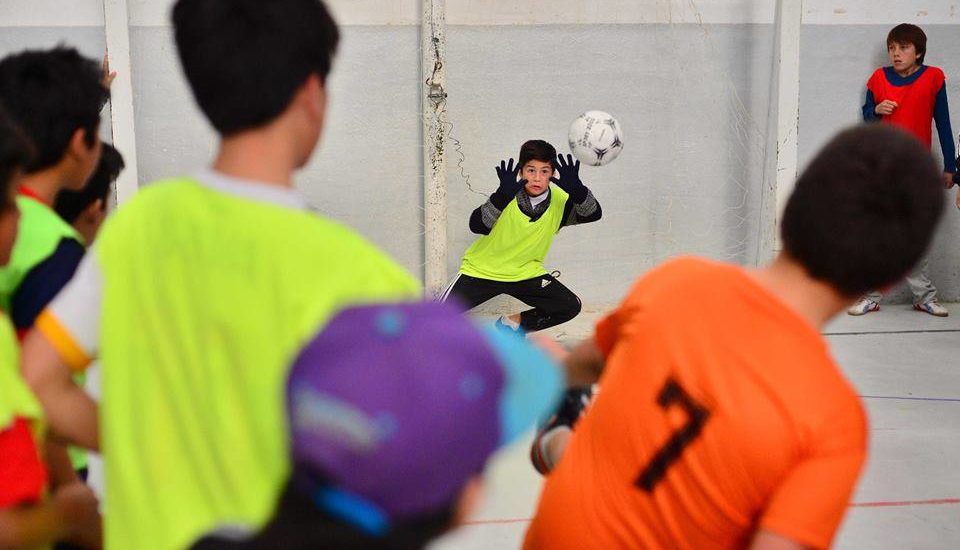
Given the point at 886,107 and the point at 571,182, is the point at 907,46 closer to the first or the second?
the point at 886,107

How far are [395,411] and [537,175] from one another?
502cm

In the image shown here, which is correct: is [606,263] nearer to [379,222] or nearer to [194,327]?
[379,222]

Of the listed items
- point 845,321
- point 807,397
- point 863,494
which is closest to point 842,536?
point 863,494

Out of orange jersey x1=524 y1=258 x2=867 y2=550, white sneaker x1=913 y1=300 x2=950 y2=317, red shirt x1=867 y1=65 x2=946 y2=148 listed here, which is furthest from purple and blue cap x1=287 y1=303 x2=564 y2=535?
white sneaker x1=913 y1=300 x2=950 y2=317

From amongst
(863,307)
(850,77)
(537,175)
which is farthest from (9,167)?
(850,77)

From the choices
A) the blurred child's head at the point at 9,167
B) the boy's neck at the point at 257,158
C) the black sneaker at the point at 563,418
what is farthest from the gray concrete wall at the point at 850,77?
the boy's neck at the point at 257,158

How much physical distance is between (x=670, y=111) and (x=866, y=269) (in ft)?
19.3

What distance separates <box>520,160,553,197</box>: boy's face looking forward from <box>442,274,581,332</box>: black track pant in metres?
0.49

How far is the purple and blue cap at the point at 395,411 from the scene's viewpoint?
2.40 feet

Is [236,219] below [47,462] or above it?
above

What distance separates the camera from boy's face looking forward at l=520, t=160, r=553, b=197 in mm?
5691

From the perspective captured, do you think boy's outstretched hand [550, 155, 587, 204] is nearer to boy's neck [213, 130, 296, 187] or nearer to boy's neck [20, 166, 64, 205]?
boy's neck [20, 166, 64, 205]

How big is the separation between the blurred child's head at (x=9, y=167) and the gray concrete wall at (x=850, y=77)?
6.48 metres

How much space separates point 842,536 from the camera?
3.34 meters
